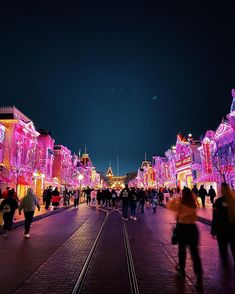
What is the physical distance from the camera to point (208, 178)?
1348 inches

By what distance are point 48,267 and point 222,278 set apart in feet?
12.8

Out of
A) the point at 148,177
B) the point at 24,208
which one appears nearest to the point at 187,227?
the point at 24,208

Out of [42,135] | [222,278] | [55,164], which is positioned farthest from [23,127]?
[222,278]

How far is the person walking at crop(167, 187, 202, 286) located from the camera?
4988 mm

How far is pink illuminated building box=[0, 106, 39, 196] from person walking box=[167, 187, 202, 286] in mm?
28099

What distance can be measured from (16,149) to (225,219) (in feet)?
110

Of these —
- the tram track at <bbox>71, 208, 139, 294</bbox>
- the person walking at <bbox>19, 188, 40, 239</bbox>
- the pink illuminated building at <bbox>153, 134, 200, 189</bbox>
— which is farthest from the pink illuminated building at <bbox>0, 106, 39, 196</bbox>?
the pink illuminated building at <bbox>153, 134, 200, 189</bbox>

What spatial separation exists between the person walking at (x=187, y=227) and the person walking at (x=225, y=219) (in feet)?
2.80

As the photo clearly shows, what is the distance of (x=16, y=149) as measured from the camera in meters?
35.0

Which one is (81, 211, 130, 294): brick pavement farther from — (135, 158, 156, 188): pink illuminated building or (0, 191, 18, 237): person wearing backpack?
(135, 158, 156, 188): pink illuminated building

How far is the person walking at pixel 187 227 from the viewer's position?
4988 millimetres

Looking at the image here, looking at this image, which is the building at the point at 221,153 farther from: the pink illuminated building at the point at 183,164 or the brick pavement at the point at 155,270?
the brick pavement at the point at 155,270

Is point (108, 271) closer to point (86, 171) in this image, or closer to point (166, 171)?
point (166, 171)

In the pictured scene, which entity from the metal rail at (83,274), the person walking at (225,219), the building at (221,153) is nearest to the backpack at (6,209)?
the metal rail at (83,274)
